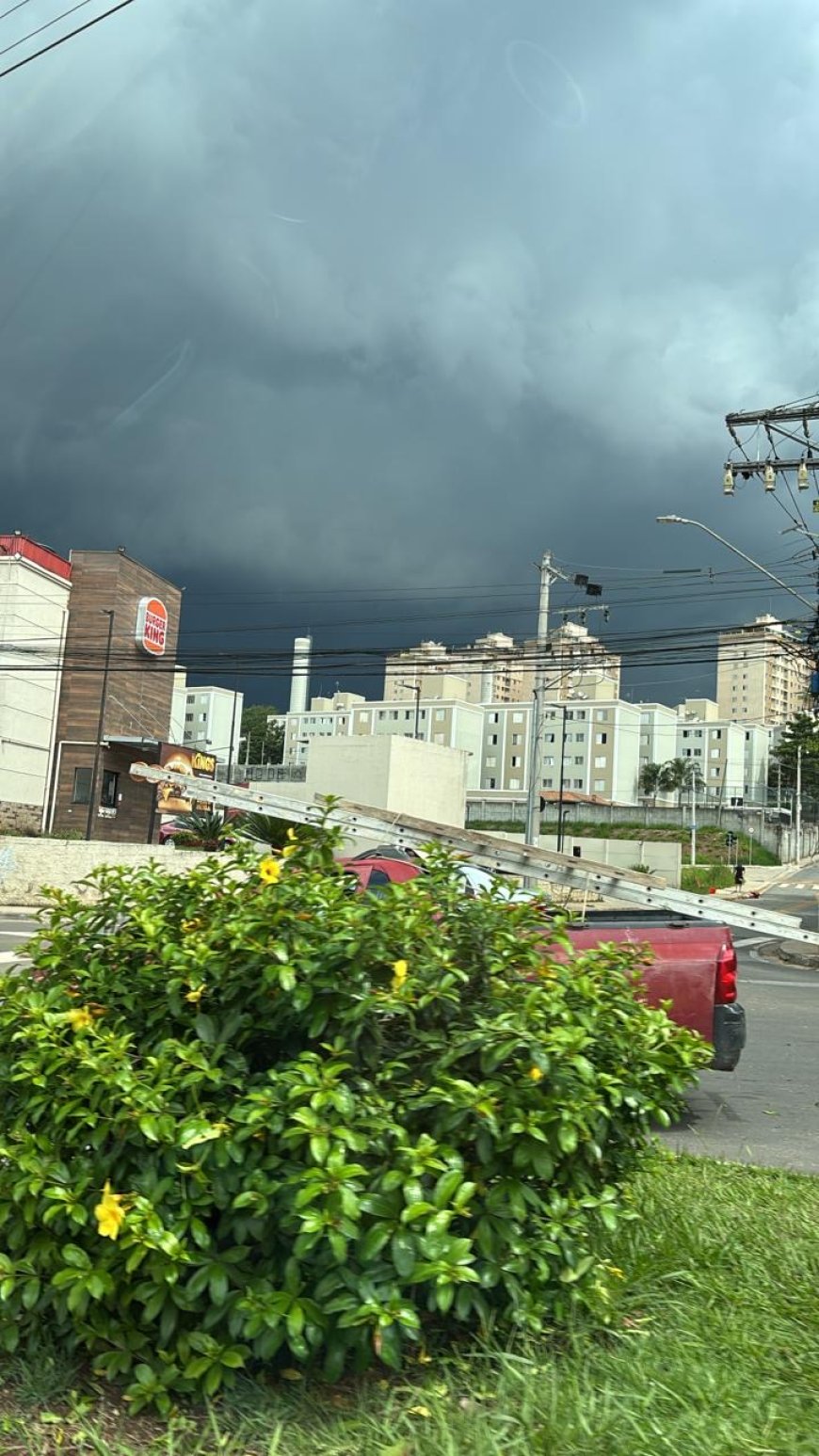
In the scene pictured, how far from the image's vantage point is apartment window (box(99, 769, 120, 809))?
43.9m

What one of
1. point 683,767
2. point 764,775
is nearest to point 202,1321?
point 683,767

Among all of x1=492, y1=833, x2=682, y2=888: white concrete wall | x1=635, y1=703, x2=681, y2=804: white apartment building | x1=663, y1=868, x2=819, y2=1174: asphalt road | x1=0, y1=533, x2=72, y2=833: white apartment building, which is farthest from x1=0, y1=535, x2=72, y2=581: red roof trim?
x1=635, y1=703, x2=681, y2=804: white apartment building

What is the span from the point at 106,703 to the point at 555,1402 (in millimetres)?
42767

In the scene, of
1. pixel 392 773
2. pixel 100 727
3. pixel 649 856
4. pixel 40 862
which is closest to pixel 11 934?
pixel 40 862

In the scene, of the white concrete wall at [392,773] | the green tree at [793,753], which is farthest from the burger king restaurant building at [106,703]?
the green tree at [793,753]

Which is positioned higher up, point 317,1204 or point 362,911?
point 362,911

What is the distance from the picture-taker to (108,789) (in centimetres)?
4428

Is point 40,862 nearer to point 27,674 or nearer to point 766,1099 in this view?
point 27,674

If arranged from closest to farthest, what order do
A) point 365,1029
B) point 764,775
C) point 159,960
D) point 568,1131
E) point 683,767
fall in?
point 568,1131 < point 365,1029 < point 159,960 < point 683,767 < point 764,775

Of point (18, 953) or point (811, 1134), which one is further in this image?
point (811, 1134)

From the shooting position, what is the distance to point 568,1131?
3297mm

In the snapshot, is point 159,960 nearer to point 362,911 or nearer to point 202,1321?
point 362,911

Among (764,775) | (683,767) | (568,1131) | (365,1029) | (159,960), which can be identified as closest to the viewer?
(568,1131)

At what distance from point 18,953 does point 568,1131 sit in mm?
2202
